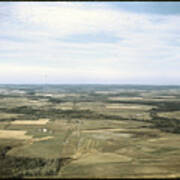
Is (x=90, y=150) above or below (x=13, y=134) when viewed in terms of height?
above

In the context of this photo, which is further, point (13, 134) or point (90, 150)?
point (13, 134)

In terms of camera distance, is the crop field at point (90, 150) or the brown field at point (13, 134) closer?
the crop field at point (90, 150)

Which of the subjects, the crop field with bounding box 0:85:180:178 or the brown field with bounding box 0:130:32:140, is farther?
the brown field with bounding box 0:130:32:140

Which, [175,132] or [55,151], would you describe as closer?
[55,151]

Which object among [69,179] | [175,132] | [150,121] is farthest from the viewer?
[150,121]

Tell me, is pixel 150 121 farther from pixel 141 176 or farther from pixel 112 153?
pixel 141 176

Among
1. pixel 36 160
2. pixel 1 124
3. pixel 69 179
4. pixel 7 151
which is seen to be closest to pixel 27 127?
pixel 1 124

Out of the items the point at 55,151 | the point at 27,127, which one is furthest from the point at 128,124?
the point at 55,151

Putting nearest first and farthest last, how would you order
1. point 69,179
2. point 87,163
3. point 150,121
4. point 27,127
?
point 69,179 → point 87,163 → point 27,127 → point 150,121

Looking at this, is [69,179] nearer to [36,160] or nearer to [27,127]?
[36,160]

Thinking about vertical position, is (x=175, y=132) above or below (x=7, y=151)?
below
